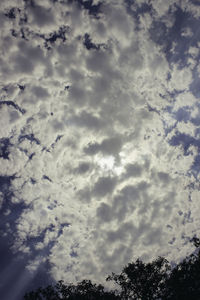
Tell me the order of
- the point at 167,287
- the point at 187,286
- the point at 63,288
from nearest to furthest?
the point at 187,286, the point at 167,287, the point at 63,288

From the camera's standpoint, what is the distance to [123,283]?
29.8 meters

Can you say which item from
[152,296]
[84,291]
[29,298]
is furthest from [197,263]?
[29,298]

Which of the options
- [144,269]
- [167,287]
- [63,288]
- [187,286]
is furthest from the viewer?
[63,288]

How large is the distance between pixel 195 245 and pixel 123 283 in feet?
48.2

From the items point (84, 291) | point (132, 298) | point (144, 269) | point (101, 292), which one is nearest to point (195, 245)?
point (144, 269)

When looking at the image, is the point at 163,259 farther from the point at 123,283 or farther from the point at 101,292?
the point at 101,292

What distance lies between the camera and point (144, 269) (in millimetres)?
29812

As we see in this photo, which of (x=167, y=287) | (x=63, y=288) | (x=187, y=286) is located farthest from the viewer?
(x=63, y=288)

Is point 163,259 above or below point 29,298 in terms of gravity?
above

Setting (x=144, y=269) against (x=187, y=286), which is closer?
(x=187, y=286)

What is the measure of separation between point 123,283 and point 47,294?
47.5 feet

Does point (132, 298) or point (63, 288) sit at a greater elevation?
point (132, 298)

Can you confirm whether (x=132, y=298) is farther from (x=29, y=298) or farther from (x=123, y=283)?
(x=29, y=298)

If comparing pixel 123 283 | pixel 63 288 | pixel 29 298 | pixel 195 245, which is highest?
pixel 195 245
